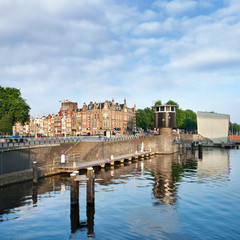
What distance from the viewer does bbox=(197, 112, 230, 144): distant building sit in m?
121

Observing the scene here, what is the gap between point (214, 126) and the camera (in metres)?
122

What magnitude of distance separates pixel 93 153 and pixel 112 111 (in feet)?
277

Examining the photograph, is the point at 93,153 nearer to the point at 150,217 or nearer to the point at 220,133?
the point at 150,217

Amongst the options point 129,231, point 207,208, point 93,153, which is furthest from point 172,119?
point 129,231

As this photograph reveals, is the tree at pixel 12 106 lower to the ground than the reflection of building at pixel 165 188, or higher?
higher

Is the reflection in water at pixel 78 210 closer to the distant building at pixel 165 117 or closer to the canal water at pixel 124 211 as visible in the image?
the canal water at pixel 124 211

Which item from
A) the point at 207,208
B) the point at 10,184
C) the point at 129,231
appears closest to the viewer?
the point at 129,231

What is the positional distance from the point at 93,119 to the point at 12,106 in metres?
63.9

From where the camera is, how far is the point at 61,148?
38844 mm

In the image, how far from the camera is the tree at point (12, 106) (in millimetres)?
66613

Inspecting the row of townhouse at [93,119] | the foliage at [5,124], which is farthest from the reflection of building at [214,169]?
the row of townhouse at [93,119]

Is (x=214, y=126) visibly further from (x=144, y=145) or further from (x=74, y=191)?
(x=74, y=191)

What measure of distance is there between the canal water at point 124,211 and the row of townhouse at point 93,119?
90.0 m

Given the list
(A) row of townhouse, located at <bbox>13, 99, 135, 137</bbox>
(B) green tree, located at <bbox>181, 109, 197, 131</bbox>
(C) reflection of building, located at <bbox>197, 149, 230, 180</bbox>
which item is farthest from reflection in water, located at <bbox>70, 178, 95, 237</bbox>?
(B) green tree, located at <bbox>181, 109, 197, 131</bbox>
